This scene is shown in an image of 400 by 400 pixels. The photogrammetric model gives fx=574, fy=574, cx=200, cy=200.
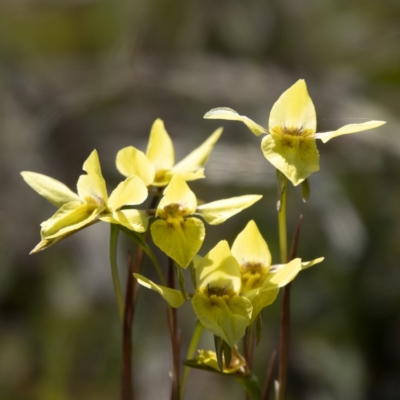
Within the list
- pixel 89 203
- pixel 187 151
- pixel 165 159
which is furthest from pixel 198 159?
pixel 187 151

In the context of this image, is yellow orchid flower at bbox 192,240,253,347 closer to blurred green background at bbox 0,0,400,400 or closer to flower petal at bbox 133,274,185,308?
flower petal at bbox 133,274,185,308

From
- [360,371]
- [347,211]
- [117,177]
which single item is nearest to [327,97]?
[347,211]

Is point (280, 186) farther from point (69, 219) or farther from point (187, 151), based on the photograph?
point (187, 151)

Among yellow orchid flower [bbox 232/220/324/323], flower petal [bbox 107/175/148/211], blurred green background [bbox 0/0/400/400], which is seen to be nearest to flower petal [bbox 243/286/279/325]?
yellow orchid flower [bbox 232/220/324/323]

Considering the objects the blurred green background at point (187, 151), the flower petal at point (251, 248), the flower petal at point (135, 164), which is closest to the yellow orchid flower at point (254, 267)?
the flower petal at point (251, 248)

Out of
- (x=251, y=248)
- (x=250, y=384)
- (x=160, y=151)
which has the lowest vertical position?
(x=250, y=384)

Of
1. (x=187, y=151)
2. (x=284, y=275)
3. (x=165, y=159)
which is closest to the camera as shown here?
(x=284, y=275)
